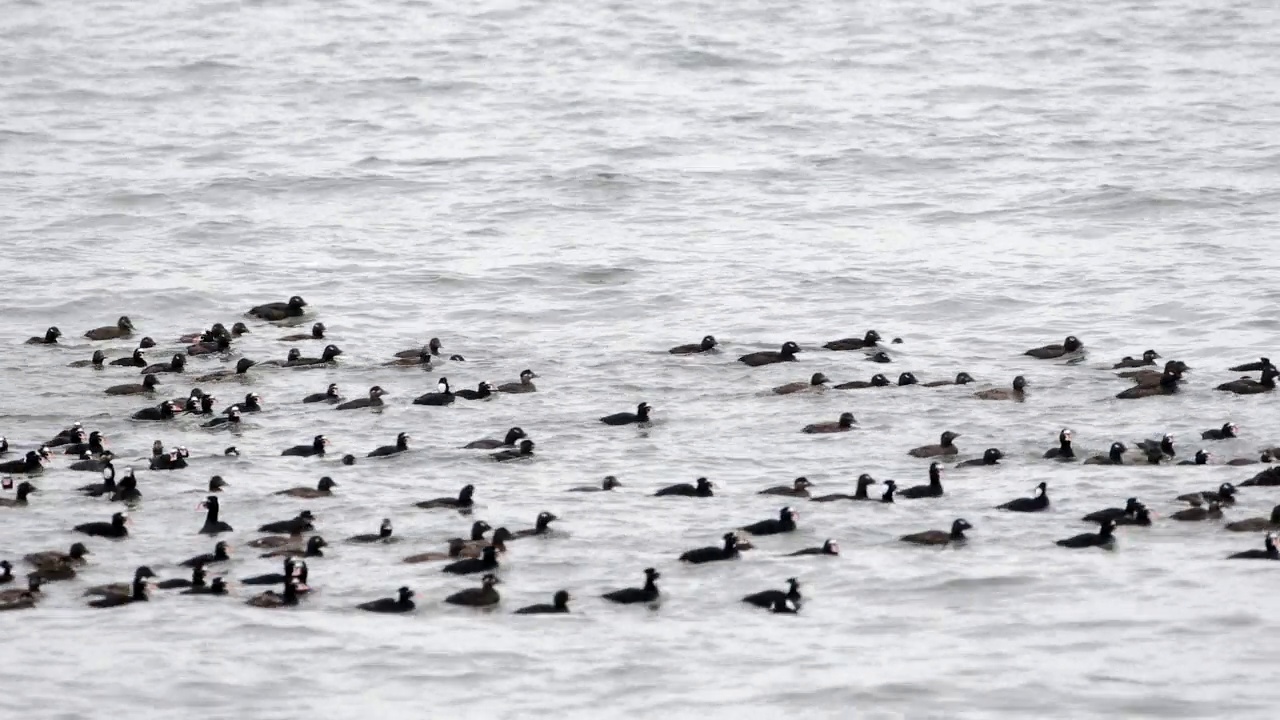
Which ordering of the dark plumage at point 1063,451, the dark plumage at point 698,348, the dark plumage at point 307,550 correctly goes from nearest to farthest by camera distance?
the dark plumage at point 307,550, the dark plumage at point 1063,451, the dark plumage at point 698,348

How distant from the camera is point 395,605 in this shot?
2150cm

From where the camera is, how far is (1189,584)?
71.1 ft

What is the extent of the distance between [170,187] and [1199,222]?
75.4 ft

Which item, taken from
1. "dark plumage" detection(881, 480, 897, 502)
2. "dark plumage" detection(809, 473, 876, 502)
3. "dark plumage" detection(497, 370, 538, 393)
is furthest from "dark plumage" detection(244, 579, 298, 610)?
"dark plumage" detection(497, 370, 538, 393)

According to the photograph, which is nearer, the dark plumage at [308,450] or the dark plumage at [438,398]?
the dark plumage at [308,450]

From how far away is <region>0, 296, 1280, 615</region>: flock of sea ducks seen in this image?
21.9 metres

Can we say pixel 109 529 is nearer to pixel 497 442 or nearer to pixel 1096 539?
pixel 497 442

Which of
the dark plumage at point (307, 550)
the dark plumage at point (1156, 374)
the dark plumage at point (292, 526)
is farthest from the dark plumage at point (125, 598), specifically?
the dark plumage at point (1156, 374)

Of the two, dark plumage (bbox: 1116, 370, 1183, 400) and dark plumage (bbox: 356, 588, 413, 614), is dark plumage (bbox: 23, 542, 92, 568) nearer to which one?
dark plumage (bbox: 356, 588, 413, 614)

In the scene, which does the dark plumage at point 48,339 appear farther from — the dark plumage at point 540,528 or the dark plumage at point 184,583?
the dark plumage at point 540,528

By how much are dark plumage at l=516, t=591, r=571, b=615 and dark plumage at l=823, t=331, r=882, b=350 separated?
12.9 meters

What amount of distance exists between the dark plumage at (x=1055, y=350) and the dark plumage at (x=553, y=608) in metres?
13.3

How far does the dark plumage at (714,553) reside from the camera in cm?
2291

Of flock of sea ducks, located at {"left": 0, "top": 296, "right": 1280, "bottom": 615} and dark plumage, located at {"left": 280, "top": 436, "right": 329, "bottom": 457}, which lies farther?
dark plumage, located at {"left": 280, "top": 436, "right": 329, "bottom": 457}
